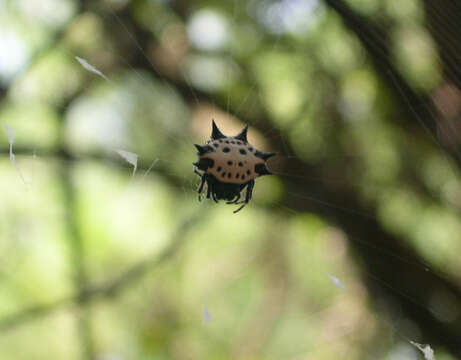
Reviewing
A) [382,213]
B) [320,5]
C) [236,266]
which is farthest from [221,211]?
[320,5]

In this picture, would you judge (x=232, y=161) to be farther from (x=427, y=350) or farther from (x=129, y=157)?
(x=427, y=350)

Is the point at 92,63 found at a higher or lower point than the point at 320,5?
lower

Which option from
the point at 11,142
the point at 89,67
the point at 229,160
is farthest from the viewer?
the point at 89,67

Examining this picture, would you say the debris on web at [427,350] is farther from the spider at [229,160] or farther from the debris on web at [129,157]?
the debris on web at [129,157]

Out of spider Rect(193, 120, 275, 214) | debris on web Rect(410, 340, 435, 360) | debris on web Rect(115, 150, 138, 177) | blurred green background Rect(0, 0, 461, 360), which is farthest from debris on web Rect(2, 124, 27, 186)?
debris on web Rect(410, 340, 435, 360)

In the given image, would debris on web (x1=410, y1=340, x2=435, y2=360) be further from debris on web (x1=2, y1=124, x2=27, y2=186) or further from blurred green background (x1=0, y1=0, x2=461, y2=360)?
debris on web (x1=2, y1=124, x2=27, y2=186)

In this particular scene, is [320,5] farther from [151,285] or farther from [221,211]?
[151,285]

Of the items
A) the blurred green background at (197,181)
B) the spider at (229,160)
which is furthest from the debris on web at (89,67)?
the spider at (229,160)

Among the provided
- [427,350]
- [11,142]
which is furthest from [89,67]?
[427,350]
